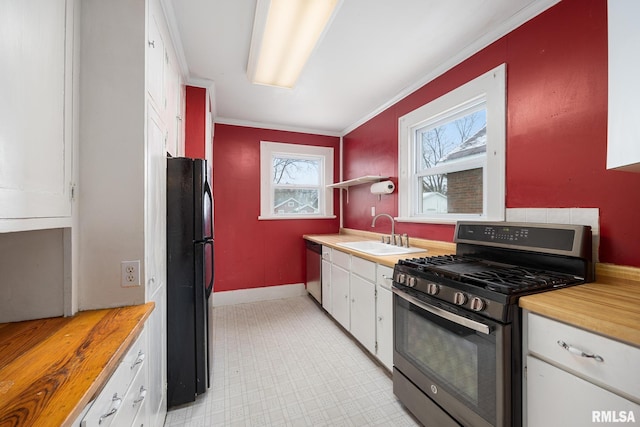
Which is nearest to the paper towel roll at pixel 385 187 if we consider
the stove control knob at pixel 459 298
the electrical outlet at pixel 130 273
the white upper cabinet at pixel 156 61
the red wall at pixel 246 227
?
the red wall at pixel 246 227

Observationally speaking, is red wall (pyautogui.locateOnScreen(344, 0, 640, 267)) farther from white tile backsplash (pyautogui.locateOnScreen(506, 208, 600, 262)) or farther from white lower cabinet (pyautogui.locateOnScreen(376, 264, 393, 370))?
white lower cabinet (pyautogui.locateOnScreen(376, 264, 393, 370))

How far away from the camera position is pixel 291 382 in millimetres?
1917

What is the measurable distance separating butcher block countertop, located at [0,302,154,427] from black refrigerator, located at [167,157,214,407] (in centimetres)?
59

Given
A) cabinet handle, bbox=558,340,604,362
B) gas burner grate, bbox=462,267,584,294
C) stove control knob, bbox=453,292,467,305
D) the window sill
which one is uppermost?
the window sill

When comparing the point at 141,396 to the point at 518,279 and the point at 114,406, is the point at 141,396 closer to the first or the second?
the point at 114,406

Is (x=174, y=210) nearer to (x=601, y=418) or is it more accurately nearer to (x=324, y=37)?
(x=324, y=37)

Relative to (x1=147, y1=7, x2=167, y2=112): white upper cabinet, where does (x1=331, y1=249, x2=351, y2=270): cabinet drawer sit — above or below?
below

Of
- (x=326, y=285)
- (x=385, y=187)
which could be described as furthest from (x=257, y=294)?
(x=385, y=187)

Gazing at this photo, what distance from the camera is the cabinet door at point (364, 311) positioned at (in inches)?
81.4

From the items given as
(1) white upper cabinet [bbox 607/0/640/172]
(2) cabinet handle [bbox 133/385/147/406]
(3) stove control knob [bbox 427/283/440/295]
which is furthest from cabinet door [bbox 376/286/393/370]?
(2) cabinet handle [bbox 133/385/147/406]

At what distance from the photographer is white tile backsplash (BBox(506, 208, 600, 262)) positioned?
4.36 ft

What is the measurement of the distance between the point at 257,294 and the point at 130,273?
261 centimetres

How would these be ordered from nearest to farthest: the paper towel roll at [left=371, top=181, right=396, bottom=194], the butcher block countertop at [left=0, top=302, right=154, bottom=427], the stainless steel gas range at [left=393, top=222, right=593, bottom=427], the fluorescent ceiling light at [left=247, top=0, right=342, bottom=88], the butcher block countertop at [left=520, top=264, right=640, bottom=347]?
the butcher block countertop at [left=0, top=302, right=154, bottom=427], the butcher block countertop at [left=520, top=264, right=640, bottom=347], the stainless steel gas range at [left=393, top=222, right=593, bottom=427], the fluorescent ceiling light at [left=247, top=0, right=342, bottom=88], the paper towel roll at [left=371, top=181, right=396, bottom=194]

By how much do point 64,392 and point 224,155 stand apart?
3.20m
